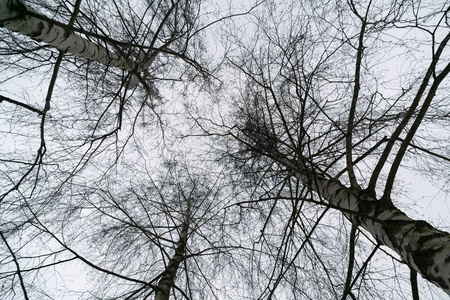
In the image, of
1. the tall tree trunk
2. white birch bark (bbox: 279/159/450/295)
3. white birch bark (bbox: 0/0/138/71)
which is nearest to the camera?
white birch bark (bbox: 279/159/450/295)

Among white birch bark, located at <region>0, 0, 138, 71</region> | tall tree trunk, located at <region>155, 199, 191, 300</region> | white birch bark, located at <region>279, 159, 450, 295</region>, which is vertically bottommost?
white birch bark, located at <region>279, 159, 450, 295</region>

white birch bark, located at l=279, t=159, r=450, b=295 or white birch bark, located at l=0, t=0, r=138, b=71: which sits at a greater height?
white birch bark, located at l=0, t=0, r=138, b=71

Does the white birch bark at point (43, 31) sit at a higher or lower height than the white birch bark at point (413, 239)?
higher

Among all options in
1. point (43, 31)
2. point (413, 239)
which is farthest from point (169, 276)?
point (43, 31)

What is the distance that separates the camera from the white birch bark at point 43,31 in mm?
1812

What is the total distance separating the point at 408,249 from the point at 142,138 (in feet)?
14.5

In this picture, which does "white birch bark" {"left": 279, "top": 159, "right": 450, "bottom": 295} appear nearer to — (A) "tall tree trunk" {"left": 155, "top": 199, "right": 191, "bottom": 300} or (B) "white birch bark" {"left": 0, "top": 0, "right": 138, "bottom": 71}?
(A) "tall tree trunk" {"left": 155, "top": 199, "right": 191, "bottom": 300}

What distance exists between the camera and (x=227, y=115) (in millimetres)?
4473

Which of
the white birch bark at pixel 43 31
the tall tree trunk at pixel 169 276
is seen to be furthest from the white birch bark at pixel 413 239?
the white birch bark at pixel 43 31

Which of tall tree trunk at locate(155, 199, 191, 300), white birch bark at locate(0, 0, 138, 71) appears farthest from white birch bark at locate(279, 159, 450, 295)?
white birch bark at locate(0, 0, 138, 71)

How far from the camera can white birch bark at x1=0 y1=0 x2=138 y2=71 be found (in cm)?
181

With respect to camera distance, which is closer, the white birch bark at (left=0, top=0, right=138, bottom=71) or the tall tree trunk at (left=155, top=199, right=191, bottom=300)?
the white birch bark at (left=0, top=0, right=138, bottom=71)

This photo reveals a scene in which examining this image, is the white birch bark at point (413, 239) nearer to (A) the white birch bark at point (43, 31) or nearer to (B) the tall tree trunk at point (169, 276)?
(B) the tall tree trunk at point (169, 276)

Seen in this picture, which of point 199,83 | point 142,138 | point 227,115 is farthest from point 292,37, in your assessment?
point 142,138
